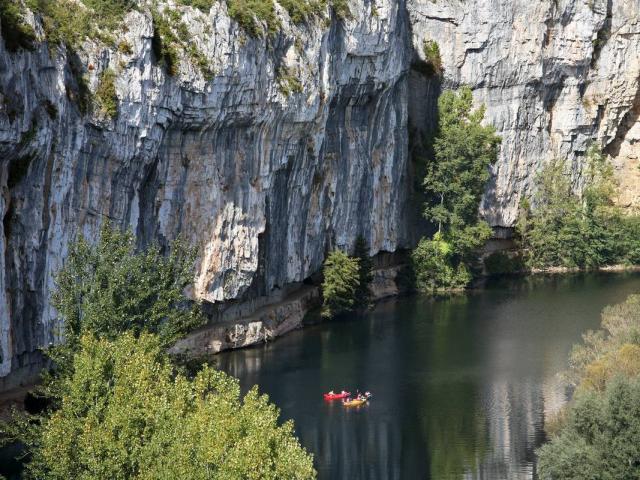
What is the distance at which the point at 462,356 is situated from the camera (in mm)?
58219

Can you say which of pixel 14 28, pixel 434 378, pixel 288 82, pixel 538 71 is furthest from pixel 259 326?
pixel 538 71

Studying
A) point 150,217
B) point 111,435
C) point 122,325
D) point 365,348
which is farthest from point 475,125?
point 111,435

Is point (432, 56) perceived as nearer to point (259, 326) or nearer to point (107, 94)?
point (259, 326)

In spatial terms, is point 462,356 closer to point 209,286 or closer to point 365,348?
point 365,348

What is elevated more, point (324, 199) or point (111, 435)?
point (324, 199)

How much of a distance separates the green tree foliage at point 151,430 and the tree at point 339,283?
28.0m

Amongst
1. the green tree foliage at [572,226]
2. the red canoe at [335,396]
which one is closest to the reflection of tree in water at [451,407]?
the red canoe at [335,396]

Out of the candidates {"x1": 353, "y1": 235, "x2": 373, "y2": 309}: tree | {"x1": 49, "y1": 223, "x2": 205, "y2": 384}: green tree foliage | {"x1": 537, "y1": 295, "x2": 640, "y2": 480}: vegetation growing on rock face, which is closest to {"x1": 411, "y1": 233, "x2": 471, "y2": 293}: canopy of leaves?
{"x1": 353, "y1": 235, "x2": 373, "y2": 309}: tree

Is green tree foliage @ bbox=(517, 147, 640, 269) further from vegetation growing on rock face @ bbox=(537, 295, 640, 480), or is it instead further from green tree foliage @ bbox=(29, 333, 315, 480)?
green tree foliage @ bbox=(29, 333, 315, 480)

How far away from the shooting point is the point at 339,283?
66375 millimetres

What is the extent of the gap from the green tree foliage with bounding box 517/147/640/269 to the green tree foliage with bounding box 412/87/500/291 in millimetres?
4759

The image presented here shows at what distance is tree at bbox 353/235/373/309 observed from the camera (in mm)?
68250

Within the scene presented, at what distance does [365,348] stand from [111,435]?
1077 inches

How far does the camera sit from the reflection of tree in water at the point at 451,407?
149 ft
